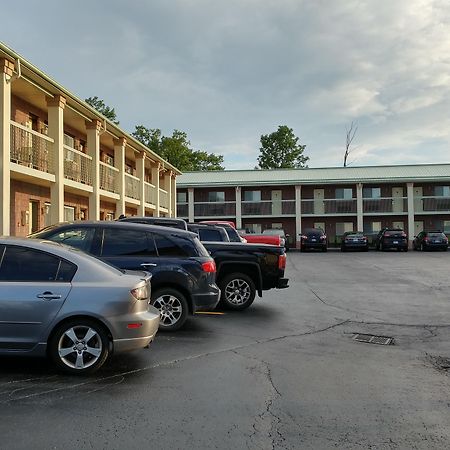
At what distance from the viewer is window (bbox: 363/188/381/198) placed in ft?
144

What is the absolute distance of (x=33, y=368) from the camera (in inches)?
229

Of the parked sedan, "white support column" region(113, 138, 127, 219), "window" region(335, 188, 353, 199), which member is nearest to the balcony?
"window" region(335, 188, 353, 199)

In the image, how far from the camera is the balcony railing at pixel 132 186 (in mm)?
25953

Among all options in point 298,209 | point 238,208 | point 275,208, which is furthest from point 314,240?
point 238,208

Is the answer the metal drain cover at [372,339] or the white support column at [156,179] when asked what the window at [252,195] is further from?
the metal drain cover at [372,339]

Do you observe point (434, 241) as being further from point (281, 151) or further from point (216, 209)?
point (281, 151)

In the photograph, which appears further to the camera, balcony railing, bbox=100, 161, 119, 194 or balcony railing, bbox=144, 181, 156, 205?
balcony railing, bbox=144, 181, 156, 205

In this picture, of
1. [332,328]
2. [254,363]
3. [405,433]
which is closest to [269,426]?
[405,433]

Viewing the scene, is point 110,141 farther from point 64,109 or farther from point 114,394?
point 114,394

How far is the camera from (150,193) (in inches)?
1209

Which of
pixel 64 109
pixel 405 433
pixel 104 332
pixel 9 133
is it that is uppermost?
pixel 64 109

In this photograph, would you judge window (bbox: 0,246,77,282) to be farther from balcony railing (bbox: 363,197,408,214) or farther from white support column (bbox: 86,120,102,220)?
balcony railing (bbox: 363,197,408,214)

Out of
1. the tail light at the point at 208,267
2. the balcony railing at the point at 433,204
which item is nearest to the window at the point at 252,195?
the balcony railing at the point at 433,204

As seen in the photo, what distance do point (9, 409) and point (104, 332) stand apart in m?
1.37
